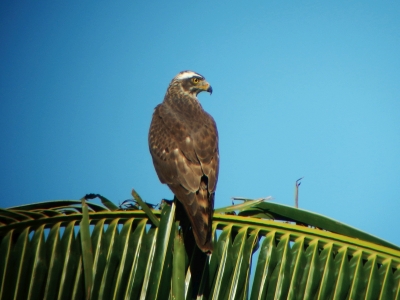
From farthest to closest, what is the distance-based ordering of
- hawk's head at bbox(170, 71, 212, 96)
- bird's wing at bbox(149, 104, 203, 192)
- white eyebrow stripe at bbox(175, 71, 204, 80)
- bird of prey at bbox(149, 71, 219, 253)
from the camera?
white eyebrow stripe at bbox(175, 71, 204, 80) < hawk's head at bbox(170, 71, 212, 96) < bird's wing at bbox(149, 104, 203, 192) < bird of prey at bbox(149, 71, 219, 253)

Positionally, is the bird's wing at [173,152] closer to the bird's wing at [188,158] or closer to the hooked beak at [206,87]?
the bird's wing at [188,158]

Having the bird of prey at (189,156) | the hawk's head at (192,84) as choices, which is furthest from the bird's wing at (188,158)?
the hawk's head at (192,84)

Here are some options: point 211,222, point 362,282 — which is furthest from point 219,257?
point 362,282

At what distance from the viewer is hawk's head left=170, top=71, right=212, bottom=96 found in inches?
378

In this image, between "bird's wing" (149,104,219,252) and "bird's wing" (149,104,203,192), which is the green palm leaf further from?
"bird's wing" (149,104,203,192)

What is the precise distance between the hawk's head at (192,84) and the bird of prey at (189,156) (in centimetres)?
44

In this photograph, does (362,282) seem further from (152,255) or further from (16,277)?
(16,277)

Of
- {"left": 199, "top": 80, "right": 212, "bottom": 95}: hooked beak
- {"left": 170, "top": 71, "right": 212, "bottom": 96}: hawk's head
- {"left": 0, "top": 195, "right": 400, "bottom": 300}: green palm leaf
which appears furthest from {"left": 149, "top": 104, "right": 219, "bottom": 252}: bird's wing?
{"left": 199, "top": 80, "right": 212, "bottom": 95}: hooked beak

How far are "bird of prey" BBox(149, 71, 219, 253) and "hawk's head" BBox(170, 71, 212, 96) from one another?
1.46 ft

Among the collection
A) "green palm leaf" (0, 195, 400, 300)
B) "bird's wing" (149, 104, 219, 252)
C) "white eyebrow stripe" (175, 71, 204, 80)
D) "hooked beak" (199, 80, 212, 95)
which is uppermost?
"white eyebrow stripe" (175, 71, 204, 80)

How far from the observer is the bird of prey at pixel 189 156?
5.45m

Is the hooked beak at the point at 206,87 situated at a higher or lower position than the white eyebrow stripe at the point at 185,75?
lower

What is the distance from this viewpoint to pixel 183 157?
22.9 feet

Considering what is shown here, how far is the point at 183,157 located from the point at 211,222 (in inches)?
76.0
